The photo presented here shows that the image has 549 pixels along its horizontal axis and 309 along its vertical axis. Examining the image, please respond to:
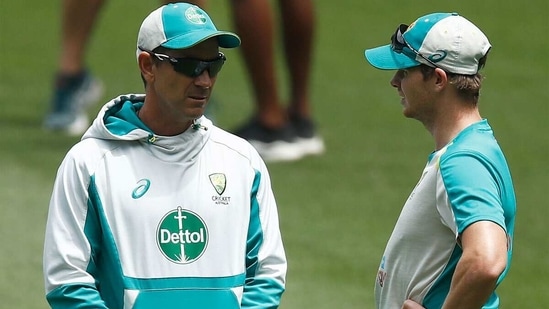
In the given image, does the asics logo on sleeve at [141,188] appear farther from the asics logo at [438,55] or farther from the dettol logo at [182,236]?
the asics logo at [438,55]

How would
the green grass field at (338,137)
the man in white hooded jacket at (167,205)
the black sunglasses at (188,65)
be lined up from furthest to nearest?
the green grass field at (338,137) → the black sunglasses at (188,65) → the man in white hooded jacket at (167,205)

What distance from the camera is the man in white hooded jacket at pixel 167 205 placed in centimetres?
413

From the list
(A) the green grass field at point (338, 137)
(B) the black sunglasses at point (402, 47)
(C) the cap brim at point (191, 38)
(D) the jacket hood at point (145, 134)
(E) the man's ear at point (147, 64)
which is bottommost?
(A) the green grass field at point (338, 137)

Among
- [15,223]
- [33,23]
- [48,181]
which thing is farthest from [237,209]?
[33,23]

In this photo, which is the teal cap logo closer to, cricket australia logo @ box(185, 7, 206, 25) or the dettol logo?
cricket australia logo @ box(185, 7, 206, 25)

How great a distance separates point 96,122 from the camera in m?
4.30

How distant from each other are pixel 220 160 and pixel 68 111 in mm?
5626

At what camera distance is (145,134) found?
425 cm

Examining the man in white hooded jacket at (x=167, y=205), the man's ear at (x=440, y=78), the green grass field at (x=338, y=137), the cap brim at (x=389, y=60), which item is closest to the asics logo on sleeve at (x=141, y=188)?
the man in white hooded jacket at (x=167, y=205)

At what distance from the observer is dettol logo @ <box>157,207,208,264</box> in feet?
13.7

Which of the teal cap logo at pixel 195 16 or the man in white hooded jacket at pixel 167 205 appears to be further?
the teal cap logo at pixel 195 16

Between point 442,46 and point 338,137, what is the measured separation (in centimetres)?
612

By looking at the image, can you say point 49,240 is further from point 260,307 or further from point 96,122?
point 260,307

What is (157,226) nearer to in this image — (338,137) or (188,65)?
(188,65)
